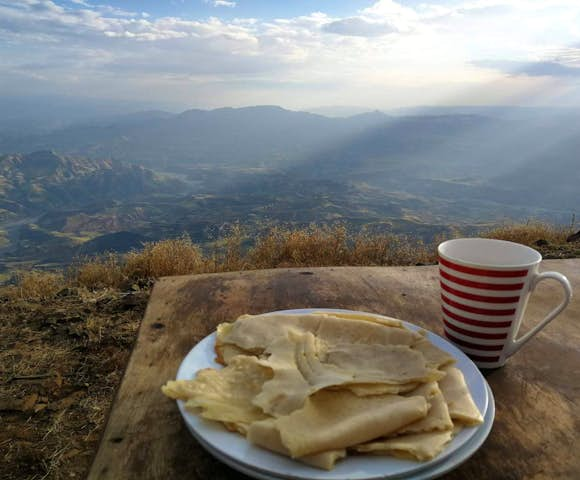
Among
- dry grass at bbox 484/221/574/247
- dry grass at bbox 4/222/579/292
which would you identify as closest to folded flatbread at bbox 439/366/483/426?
dry grass at bbox 4/222/579/292

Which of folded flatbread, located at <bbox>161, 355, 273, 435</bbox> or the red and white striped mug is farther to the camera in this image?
the red and white striped mug

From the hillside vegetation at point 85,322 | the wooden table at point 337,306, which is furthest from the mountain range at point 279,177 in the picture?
the wooden table at point 337,306

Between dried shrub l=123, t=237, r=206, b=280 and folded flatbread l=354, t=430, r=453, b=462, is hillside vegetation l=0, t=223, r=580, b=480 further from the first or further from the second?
folded flatbread l=354, t=430, r=453, b=462

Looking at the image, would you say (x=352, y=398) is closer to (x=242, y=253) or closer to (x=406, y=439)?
(x=406, y=439)

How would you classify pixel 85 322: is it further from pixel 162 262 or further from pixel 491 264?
pixel 491 264

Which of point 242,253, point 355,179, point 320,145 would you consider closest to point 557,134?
point 355,179

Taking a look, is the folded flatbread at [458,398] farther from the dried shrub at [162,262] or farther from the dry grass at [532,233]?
the dry grass at [532,233]
